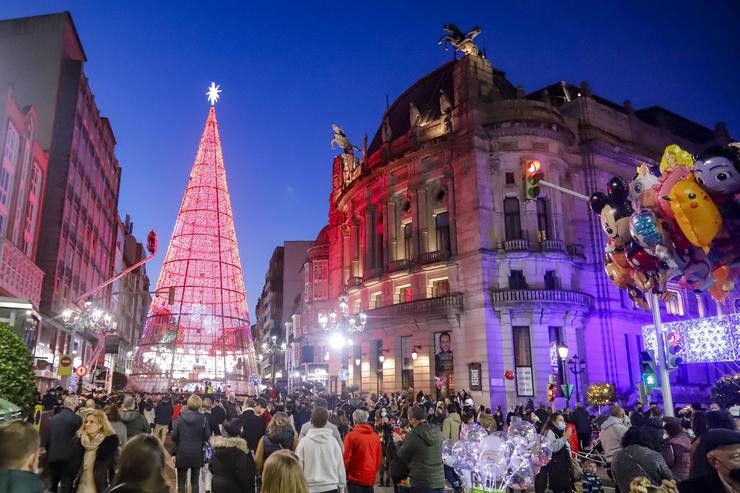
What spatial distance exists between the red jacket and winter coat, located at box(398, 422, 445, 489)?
0.78 m

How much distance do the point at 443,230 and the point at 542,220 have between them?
7.47m

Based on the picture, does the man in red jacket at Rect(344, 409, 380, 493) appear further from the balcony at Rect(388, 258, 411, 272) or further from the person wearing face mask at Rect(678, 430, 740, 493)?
the balcony at Rect(388, 258, 411, 272)

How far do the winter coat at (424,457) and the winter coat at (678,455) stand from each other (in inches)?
144

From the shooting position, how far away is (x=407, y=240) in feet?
153

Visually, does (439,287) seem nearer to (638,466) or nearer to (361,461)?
(361,461)

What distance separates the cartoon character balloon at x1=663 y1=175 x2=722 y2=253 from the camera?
10.6 metres

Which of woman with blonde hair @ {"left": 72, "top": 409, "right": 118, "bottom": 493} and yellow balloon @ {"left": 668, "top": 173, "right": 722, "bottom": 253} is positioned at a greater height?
yellow balloon @ {"left": 668, "top": 173, "right": 722, "bottom": 253}

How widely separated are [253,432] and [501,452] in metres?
6.17

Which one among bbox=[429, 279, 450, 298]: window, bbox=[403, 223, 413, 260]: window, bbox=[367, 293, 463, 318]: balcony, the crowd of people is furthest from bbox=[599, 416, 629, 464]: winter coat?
bbox=[403, 223, 413, 260]: window

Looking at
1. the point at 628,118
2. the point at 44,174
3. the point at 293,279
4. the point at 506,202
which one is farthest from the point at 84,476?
the point at 293,279

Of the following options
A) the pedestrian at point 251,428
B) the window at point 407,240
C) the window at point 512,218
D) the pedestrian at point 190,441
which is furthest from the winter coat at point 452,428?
the window at point 407,240

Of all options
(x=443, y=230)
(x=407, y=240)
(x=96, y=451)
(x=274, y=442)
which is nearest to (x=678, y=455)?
(x=274, y=442)

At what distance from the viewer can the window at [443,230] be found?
43.4 meters

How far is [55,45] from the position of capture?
150 ft
